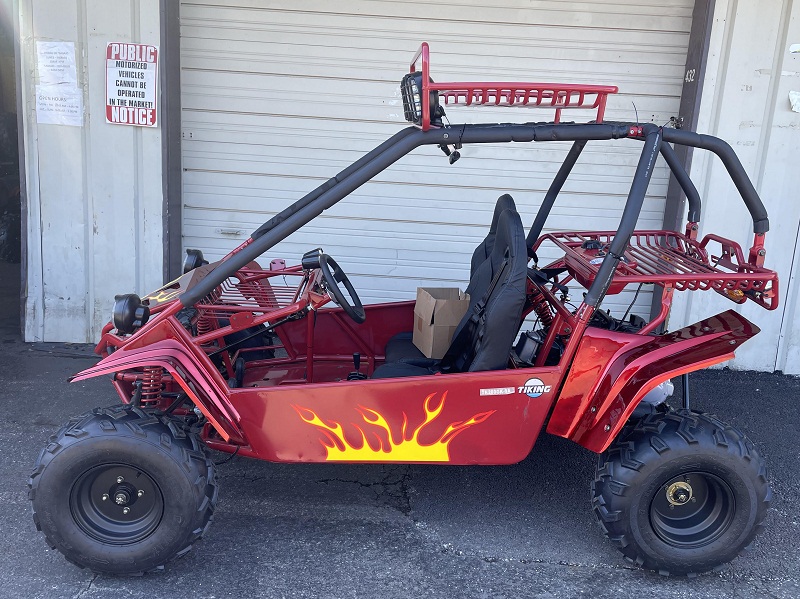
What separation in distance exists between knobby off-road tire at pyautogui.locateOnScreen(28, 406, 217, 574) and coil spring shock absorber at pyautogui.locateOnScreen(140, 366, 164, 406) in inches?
7.6

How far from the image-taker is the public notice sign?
203 inches

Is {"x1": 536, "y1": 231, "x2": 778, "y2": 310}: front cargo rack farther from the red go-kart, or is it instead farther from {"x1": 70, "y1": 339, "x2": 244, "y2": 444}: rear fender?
{"x1": 70, "y1": 339, "x2": 244, "y2": 444}: rear fender

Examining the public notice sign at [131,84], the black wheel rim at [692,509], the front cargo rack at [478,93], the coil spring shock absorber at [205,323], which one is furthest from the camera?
the public notice sign at [131,84]

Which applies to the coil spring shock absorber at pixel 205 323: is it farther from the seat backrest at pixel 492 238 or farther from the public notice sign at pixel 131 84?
the public notice sign at pixel 131 84

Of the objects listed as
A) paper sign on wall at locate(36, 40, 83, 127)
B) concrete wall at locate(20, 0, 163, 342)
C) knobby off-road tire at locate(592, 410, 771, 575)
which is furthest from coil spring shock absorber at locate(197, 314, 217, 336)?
paper sign on wall at locate(36, 40, 83, 127)

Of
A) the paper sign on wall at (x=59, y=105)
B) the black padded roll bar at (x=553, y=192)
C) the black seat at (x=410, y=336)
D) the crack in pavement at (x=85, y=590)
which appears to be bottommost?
the crack in pavement at (x=85, y=590)

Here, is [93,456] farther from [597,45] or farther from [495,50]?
[597,45]

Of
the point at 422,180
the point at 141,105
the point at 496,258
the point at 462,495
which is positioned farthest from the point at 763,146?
the point at 141,105

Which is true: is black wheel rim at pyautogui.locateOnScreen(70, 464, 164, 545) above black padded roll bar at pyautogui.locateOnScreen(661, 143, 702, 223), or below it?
below

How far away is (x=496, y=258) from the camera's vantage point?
11.7ft

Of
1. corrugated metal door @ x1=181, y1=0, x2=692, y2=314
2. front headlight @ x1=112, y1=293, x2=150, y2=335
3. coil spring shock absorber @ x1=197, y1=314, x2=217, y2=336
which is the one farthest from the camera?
corrugated metal door @ x1=181, y1=0, x2=692, y2=314

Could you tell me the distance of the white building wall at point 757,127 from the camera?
5066mm

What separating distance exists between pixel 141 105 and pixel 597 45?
134 inches

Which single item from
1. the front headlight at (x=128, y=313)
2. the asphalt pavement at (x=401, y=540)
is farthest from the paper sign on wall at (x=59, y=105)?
the front headlight at (x=128, y=313)
